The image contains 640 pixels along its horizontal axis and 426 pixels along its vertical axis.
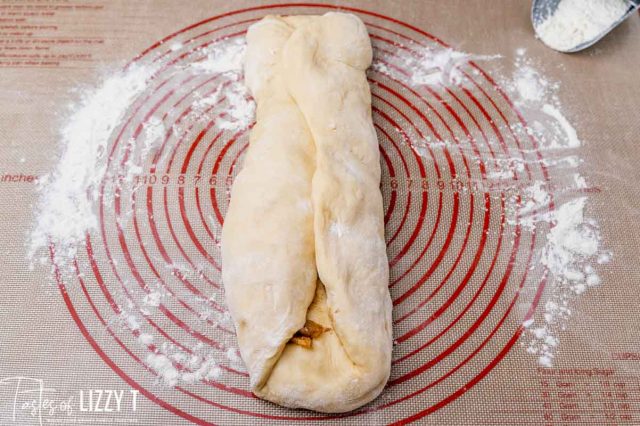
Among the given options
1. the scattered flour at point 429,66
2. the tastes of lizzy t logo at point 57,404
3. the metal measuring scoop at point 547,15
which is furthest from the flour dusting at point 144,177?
the metal measuring scoop at point 547,15

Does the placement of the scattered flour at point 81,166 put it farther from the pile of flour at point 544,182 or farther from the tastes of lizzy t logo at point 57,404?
the pile of flour at point 544,182

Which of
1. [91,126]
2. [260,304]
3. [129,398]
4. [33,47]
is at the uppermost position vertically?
[33,47]

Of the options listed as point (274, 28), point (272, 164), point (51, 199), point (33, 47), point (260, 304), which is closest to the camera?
point (260, 304)

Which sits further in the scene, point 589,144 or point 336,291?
point 589,144

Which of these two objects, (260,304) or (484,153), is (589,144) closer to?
(484,153)

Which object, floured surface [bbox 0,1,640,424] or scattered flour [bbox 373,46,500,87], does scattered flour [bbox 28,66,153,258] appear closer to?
floured surface [bbox 0,1,640,424]

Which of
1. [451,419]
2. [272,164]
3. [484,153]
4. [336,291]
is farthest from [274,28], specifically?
[451,419]

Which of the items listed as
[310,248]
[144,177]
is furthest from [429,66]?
[144,177]
